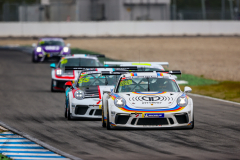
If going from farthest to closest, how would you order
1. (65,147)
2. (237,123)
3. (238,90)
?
(238,90) < (237,123) < (65,147)

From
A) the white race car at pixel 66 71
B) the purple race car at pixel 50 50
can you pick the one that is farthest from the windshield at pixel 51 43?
the white race car at pixel 66 71

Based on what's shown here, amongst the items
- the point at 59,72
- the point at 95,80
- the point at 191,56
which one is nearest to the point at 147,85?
the point at 95,80

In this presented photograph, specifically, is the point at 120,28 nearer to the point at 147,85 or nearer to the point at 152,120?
the point at 147,85

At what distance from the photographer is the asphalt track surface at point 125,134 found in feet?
27.6

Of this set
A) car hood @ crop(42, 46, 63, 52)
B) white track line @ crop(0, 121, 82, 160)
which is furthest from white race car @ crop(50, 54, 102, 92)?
car hood @ crop(42, 46, 63, 52)

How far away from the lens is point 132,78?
446 inches

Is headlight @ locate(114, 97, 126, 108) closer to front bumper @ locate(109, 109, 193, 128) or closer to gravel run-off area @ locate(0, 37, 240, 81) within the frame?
front bumper @ locate(109, 109, 193, 128)

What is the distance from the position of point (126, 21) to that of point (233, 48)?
61.3ft

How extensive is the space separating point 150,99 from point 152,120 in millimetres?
422

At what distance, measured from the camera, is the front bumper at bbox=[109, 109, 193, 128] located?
10.2m

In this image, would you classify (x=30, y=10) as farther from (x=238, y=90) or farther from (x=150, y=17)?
(x=238, y=90)

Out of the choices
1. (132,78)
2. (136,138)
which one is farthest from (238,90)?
(136,138)

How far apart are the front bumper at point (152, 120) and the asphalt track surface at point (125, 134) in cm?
18

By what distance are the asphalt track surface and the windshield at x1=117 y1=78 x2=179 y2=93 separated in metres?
0.88
